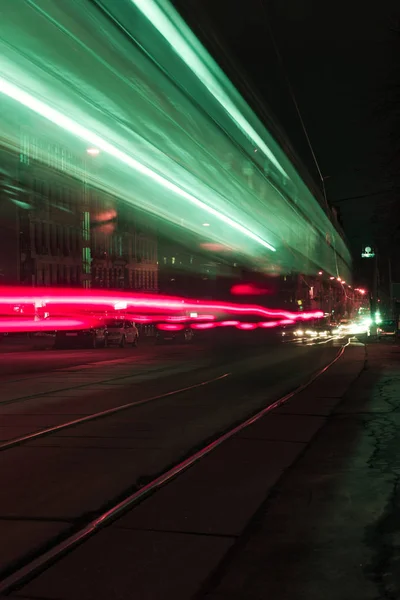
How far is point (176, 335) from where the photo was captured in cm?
4597

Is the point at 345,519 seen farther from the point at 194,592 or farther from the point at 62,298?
the point at 62,298

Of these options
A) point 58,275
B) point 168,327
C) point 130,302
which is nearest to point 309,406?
point 130,302

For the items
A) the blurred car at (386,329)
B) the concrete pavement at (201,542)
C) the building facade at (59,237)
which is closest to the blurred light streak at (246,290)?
the blurred car at (386,329)

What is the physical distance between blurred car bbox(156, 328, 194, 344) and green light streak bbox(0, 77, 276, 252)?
35.9 feet

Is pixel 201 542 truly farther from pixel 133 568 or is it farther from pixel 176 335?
pixel 176 335

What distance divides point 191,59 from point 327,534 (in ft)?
71.0

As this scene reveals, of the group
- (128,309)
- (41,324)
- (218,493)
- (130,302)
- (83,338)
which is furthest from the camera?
(130,302)

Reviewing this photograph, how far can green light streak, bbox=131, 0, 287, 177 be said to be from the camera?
20883 mm

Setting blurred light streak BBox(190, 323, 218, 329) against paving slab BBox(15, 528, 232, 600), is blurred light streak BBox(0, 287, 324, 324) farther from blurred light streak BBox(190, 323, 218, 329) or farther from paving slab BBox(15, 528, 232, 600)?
paving slab BBox(15, 528, 232, 600)

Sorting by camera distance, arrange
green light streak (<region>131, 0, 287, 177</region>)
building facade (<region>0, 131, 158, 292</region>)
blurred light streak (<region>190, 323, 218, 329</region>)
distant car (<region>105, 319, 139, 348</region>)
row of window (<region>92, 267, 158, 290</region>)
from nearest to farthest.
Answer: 1. green light streak (<region>131, 0, 287, 177</region>)
2. distant car (<region>105, 319, 139, 348</region>)
3. blurred light streak (<region>190, 323, 218, 329</region>)
4. building facade (<region>0, 131, 158, 292</region>)
5. row of window (<region>92, 267, 158, 290</region>)

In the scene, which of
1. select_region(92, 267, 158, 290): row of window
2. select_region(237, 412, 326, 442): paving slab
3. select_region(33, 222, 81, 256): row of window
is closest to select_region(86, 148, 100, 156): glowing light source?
select_region(237, 412, 326, 442): paving slab

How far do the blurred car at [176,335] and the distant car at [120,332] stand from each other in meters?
2.75

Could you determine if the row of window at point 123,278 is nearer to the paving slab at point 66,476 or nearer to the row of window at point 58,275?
the row of window at point 58,275

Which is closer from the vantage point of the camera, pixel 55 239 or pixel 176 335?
pixel 176 335
